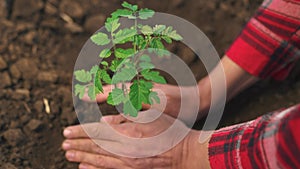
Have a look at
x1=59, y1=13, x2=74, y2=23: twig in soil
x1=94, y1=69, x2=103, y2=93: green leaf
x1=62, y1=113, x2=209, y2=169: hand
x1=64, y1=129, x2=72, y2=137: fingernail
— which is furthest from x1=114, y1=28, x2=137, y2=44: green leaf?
x1=59, y1=13, x2=74, y2=23: twig in soil

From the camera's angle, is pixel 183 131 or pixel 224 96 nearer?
pixel 183 131

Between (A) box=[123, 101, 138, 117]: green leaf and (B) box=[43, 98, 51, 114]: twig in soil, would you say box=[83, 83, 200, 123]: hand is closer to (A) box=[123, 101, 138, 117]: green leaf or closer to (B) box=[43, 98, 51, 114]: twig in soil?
A: (B) box=[43, 98, 51, 114]: twig in soil

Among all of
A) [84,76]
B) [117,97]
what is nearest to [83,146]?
[84,76]

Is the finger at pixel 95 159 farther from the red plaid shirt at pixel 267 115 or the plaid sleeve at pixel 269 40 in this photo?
the plaid sleeve at pixel 269 40

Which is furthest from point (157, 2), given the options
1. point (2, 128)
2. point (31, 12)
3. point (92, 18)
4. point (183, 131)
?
point (2, 128)

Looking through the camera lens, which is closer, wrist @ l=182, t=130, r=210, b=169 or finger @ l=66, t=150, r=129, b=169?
wrist @ l=182, t=130, r=210, b=169

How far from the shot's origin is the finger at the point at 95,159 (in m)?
1.71

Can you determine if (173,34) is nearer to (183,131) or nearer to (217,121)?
(183,131)

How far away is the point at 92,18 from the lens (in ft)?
6.88

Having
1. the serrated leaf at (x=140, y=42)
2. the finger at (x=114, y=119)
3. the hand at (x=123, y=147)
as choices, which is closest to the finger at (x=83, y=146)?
the hand at (x=123, y=147)

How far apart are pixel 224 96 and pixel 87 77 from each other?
643 mm

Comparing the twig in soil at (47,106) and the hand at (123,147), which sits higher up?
the twig in soil at (47,106)

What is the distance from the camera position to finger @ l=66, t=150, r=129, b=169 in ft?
5.59

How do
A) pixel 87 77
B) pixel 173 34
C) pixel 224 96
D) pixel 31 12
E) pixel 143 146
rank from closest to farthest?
pixel 173 34, pixel 87 77, pixel 143 146, pixel 224 96, pixel 31 12
